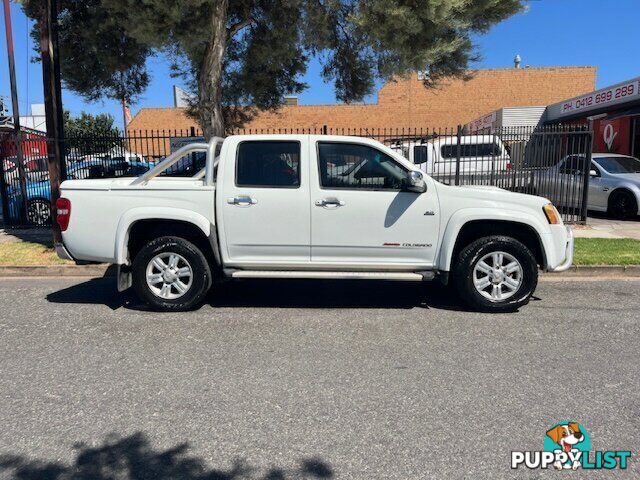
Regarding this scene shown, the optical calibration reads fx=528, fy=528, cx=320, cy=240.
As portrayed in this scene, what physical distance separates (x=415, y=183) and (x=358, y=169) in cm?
66

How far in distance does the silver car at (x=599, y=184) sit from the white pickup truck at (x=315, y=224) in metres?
7.21

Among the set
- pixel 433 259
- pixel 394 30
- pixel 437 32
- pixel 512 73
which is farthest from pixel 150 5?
pixel 512 73

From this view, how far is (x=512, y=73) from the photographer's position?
120 ft

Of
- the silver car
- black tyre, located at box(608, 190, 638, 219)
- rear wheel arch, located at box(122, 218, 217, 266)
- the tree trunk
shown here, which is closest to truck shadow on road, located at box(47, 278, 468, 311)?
rear wheel arch, located at box(122, 218, 217, 266)

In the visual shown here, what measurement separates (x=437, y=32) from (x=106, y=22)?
5.97 m

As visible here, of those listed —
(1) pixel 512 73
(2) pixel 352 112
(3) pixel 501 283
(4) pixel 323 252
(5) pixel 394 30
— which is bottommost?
(3) pixel 501 283

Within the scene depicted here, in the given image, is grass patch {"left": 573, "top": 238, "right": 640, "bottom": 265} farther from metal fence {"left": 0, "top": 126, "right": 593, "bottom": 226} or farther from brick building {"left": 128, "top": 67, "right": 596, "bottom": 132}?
brick building {"left": 128, "top": 67, "right": 596, "bottom": 132}

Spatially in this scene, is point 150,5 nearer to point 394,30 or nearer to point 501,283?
point 394,30

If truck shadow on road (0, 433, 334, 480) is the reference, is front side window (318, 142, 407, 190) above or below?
above

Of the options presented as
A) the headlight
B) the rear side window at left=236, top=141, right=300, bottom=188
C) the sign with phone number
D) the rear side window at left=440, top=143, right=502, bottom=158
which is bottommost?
the headlight

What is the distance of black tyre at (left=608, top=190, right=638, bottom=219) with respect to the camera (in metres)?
12.2

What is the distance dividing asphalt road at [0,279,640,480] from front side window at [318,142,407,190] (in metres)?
1.42

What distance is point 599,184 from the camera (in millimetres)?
12766

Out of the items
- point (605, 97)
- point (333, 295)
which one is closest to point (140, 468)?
point (333, 295)
